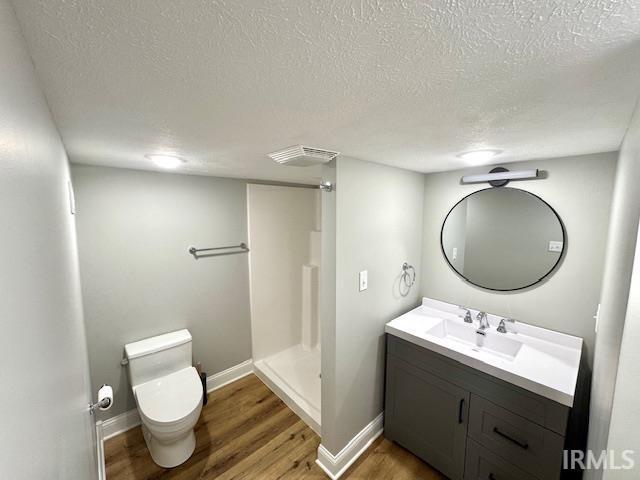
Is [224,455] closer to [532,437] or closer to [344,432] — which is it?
[344,432]

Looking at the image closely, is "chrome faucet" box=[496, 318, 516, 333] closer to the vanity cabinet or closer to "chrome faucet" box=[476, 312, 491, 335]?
"chrome faucet" box=[476, 312, 491, 335]

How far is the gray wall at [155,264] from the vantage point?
1.98m

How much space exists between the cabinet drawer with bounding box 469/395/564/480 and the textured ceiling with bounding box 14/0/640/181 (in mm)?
1448

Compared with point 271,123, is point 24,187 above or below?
below

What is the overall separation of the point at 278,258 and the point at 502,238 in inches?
80.5


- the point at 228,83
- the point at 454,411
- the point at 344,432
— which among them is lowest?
the point at 344,432

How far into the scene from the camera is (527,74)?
2.18ft

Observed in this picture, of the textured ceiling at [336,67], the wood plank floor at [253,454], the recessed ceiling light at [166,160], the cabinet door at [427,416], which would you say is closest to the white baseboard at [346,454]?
the wood plank floor at [253,454]

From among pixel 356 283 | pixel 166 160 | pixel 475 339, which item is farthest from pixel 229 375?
pixel 475 339

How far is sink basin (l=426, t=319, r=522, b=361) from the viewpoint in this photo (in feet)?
6.01

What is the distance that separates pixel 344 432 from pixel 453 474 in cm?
71

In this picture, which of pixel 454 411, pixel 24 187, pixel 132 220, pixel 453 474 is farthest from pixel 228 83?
pixel 453 474

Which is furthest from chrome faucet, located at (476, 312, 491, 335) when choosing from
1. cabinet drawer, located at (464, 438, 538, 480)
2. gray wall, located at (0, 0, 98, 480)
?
gray wall, located at (0, 0, 98, 480)

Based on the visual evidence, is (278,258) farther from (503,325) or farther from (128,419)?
(503,325)
